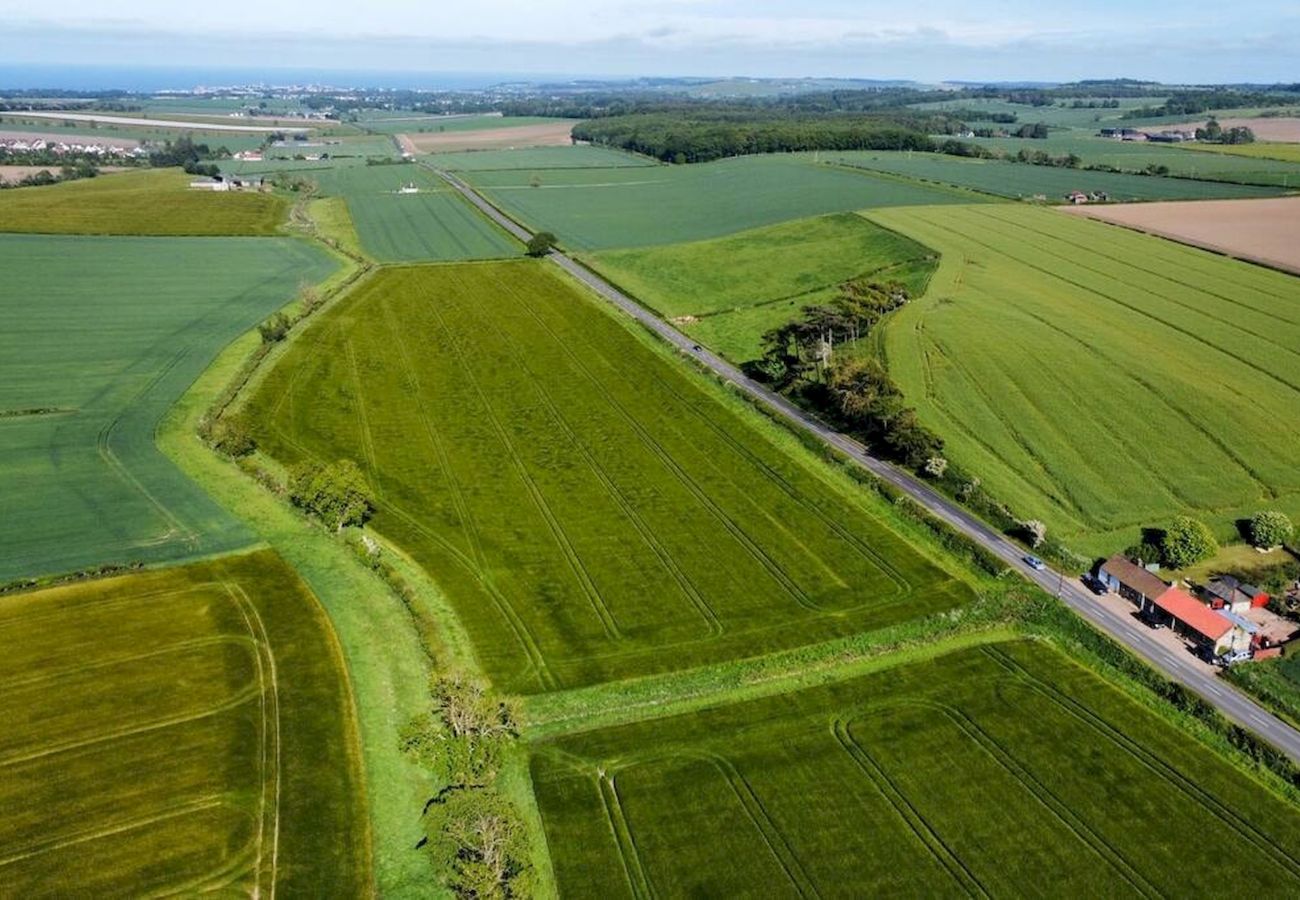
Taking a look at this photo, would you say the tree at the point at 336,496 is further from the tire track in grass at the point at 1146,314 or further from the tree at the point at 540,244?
the tree at the point at 540,244

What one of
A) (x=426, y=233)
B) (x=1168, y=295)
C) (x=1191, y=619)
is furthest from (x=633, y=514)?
(x=426, y=233)

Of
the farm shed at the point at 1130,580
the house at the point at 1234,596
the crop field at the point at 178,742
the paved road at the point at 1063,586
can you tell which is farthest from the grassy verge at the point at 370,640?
the house at the point at 1234,596

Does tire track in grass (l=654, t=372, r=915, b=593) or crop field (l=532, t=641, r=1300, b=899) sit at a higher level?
tire track in grass (l=654, t=372, r=915, b=593)

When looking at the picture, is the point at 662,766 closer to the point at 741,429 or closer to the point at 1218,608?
the point at 1218,608

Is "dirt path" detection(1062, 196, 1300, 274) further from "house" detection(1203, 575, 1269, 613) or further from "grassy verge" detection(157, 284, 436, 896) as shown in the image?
"grassy verge" detection(157, 284, 436, 896)

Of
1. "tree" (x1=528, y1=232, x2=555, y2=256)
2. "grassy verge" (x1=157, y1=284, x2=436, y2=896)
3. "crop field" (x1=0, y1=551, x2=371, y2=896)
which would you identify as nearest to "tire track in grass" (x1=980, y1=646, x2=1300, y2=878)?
"grassy verge" (x1=157, y1=284, x2=436, y2=896)

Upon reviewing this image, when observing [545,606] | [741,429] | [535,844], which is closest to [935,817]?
[535,844]
